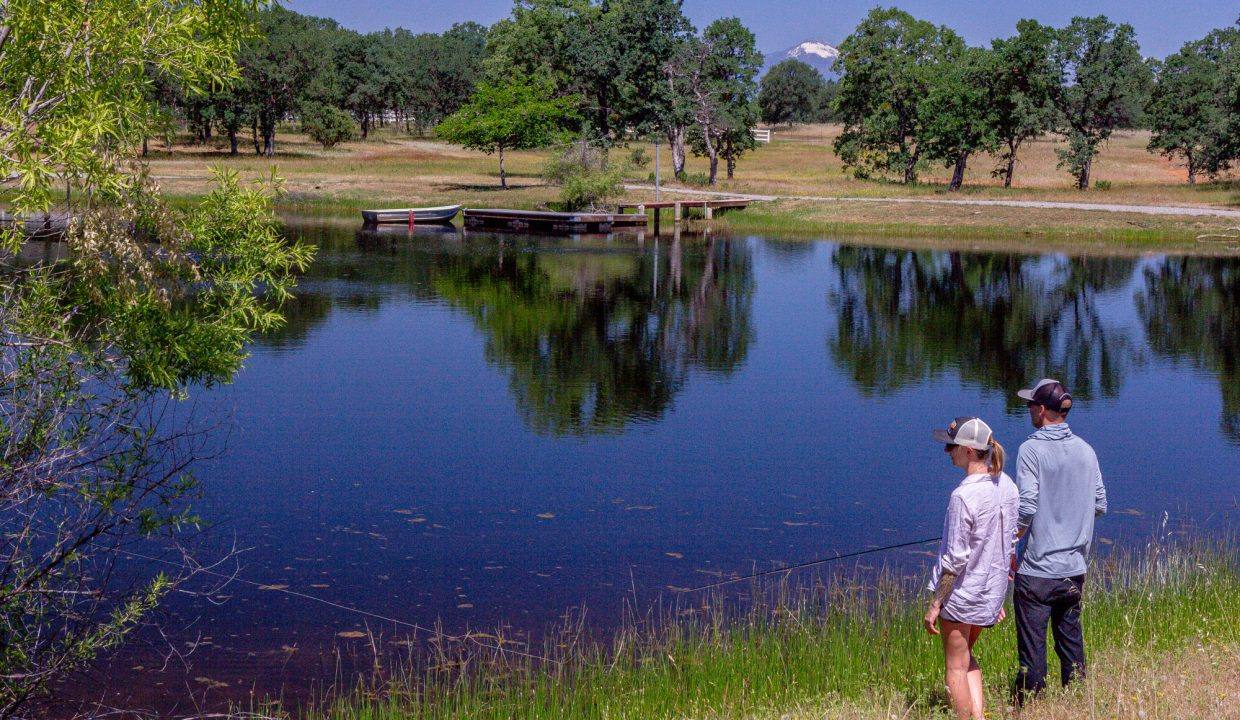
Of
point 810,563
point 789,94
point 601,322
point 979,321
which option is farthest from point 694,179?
point 789,94

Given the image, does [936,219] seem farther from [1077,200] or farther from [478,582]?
[478,582]

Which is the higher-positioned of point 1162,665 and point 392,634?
point 1162,665

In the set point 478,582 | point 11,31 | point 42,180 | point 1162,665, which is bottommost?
point 478,582

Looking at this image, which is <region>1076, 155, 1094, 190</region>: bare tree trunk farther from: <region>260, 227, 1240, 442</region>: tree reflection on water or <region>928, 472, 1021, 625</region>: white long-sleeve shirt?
<region>928, 472, 1021, 625</region>: white long-sleeve shirt

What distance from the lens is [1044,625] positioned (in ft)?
26.5

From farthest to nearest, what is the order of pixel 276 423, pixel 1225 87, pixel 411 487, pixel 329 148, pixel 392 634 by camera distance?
pixel 329 148
pixel 1225 87
pixel 276 423
pixel 411 487
pixel 392 634

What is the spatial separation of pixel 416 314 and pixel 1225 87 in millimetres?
57156

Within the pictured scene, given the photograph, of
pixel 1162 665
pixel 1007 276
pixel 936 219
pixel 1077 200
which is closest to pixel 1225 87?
pixel 1077 200

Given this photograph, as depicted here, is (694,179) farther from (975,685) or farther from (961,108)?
(975,685)

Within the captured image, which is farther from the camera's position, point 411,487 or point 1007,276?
point 1007,276

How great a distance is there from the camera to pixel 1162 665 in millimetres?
9078

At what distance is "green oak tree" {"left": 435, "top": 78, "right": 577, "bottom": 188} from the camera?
6856 cm

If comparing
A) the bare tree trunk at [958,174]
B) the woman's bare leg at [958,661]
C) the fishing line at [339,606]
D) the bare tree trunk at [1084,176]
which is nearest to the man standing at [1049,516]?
the woman's bare leg at [958,661]

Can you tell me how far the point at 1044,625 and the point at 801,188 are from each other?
223 ft
